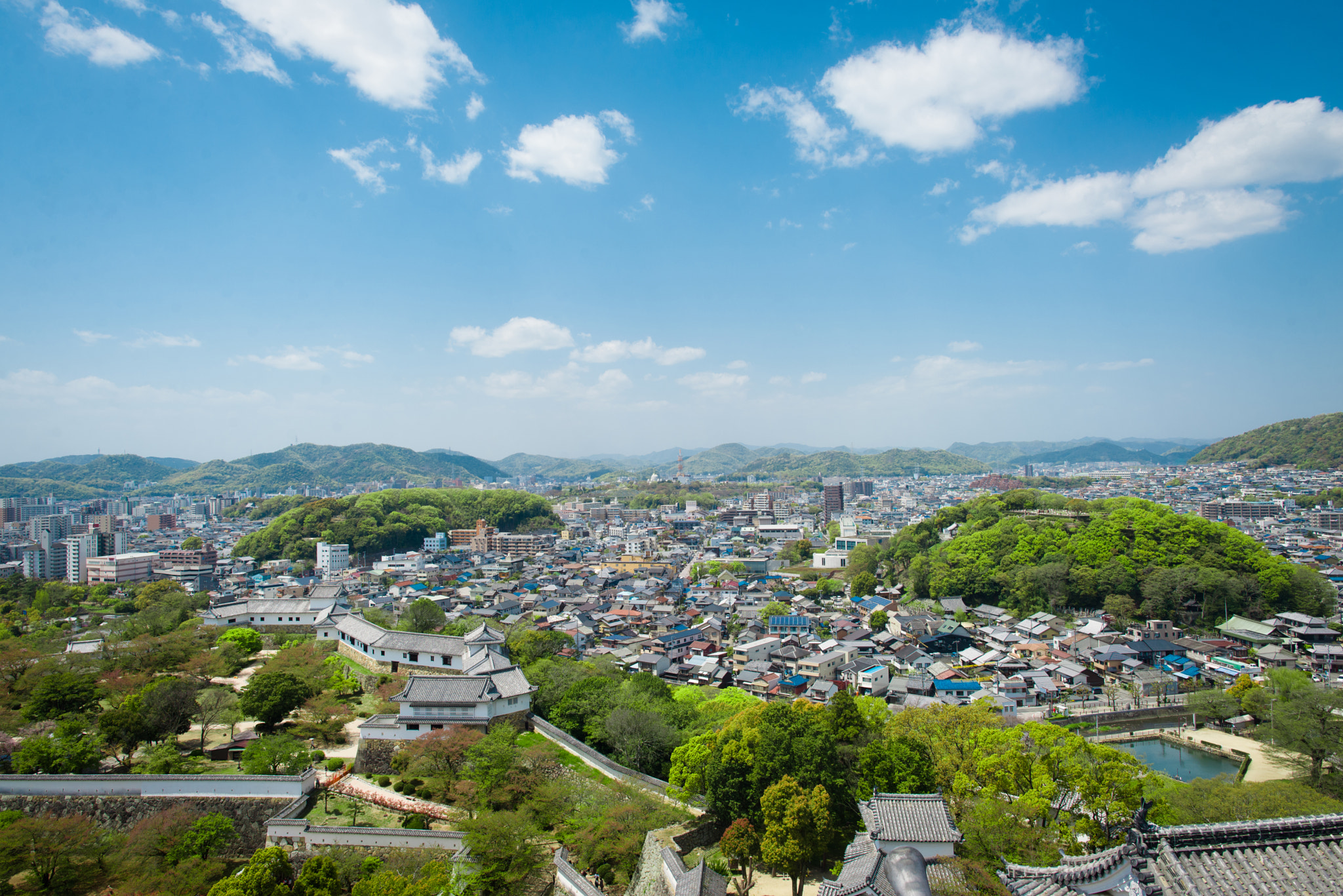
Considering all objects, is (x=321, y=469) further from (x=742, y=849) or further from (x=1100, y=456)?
(x=1100, y=456)

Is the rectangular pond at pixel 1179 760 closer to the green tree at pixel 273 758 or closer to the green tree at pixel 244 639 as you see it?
the green tree at pixel 273 758

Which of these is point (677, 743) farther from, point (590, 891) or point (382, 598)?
point (382, 598)

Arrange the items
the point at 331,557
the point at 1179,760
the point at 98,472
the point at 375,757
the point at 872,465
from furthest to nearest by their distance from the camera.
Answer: the point at 872,465 < the point at 98,472 < the point at 331,557 < the point at 1179,760 < the point at 375,757

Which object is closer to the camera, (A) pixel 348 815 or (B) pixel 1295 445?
(A) pixel 348 815

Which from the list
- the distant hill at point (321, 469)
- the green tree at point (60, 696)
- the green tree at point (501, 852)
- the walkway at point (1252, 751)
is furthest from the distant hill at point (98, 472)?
the walkway at point (1252, 751)

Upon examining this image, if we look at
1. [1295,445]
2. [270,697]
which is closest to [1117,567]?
[270,697]

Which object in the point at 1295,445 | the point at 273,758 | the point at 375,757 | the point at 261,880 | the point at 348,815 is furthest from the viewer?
the point at 1295,445

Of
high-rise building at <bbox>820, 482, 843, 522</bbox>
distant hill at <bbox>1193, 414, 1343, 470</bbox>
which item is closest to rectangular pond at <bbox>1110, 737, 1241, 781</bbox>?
high-rise building at <bbox>820, 482, 843, 522</bbox>

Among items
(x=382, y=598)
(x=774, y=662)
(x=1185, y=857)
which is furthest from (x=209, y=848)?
(x=382, y=598)
